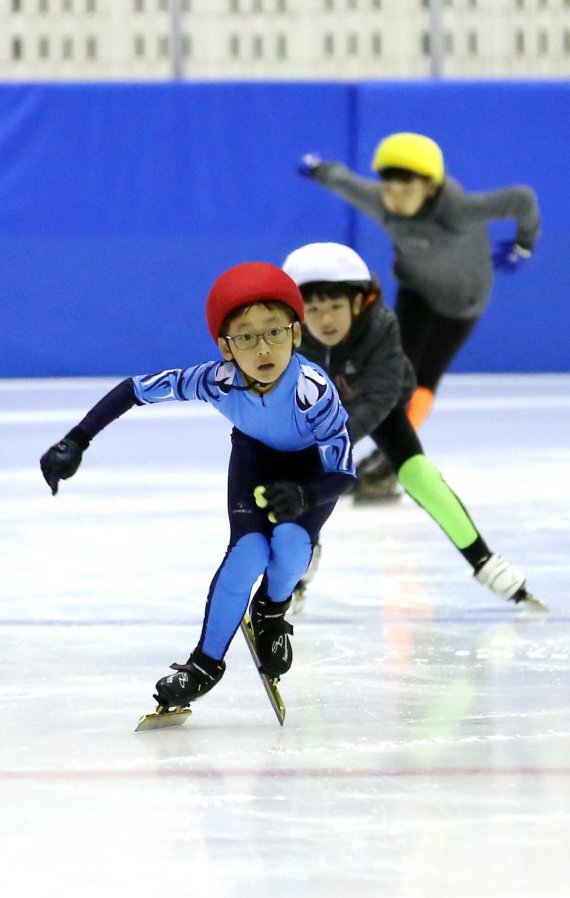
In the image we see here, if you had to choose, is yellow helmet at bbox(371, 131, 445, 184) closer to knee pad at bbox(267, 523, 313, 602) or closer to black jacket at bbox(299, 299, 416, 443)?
black jacket at bbox(299, 299, 416, 443)

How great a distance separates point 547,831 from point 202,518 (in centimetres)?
333

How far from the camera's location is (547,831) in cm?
230

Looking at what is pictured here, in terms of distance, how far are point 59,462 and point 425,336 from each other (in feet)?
12.1

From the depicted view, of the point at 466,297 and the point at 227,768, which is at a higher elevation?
the point at 227,768

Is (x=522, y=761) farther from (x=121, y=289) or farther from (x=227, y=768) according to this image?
(x=121, y=289)

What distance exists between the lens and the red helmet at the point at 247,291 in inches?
113

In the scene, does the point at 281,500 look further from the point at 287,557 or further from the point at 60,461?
the point at 60,461

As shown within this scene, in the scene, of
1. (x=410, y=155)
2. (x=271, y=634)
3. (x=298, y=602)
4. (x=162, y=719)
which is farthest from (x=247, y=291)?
(x=410, y=155)

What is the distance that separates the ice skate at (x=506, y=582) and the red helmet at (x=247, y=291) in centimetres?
142

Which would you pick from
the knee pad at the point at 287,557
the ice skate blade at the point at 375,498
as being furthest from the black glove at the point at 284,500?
the ice skate blade at the point at 375,498

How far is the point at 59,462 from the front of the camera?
9.64 feet

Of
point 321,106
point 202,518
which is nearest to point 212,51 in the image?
point 321,106

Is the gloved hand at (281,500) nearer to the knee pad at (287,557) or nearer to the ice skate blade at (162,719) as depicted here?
the knee pad at (287,557)

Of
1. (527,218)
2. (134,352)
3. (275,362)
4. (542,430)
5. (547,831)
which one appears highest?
(275,362)
